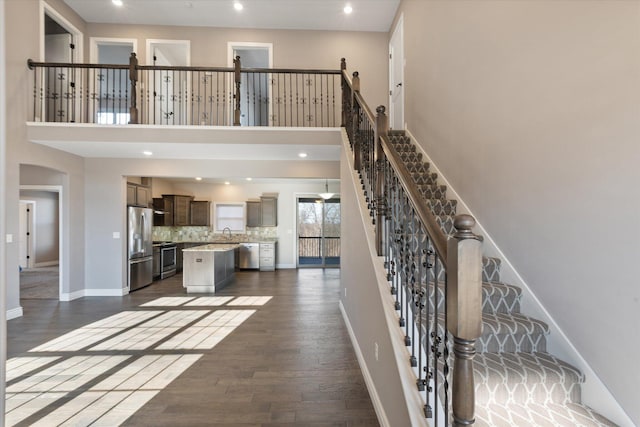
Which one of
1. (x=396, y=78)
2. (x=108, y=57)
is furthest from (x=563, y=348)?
(x=108, y=57)

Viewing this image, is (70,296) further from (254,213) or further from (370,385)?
(370,385)

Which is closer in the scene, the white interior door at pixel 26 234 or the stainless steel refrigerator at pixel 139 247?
the stainless steel refrigerator at pixel 139 247

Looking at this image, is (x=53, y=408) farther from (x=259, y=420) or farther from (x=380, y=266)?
(x=380, y=266)

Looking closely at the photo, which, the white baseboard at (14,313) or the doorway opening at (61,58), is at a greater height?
the doorway opening at (61,58)

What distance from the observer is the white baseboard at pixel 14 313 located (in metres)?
4.23

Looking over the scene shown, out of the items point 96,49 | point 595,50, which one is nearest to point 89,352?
point 595,50

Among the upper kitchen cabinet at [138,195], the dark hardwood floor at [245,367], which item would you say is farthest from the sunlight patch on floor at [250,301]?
the upper kitchen cabinet at [138,195]

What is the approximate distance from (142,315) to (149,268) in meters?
2.41

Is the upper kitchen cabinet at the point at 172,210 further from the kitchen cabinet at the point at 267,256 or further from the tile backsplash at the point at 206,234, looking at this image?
the kitchen cabinet at the point at 267,256

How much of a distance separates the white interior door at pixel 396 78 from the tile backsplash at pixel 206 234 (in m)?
5.38

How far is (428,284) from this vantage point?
147cm

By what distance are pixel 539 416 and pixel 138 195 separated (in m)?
7.37

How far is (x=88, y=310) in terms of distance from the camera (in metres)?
4.75

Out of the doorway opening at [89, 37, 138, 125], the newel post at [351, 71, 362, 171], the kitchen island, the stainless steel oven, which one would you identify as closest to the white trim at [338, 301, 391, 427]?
the newel post at [351, 71, 362, 171]
